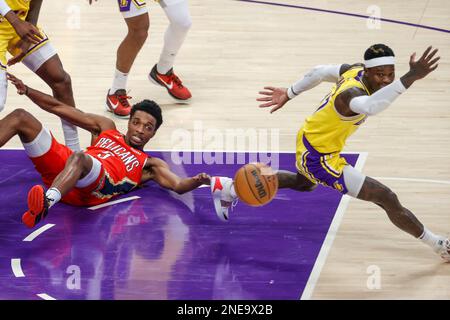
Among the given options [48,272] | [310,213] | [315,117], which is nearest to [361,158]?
[310,213]

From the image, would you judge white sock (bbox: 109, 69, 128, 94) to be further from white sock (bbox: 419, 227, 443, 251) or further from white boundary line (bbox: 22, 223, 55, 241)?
white sock (bbox: 419, 227, 443, 251)

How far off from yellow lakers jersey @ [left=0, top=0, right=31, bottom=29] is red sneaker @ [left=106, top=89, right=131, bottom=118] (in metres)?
2.05

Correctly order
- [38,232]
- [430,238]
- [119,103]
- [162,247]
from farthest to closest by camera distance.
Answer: [119,103] → [38,232] → [162,247] → [430,238]

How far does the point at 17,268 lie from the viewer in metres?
6.83

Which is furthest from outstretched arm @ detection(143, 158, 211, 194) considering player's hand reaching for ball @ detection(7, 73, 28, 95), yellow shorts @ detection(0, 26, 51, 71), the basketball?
yellow shorts @ detection(0, 26, 51, 71)

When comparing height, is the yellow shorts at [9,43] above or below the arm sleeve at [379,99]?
below

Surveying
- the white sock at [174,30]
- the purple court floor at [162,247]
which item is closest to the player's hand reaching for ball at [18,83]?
the purple court floor at [162,247]

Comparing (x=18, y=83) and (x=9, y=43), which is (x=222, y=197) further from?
(x=9, y=43)

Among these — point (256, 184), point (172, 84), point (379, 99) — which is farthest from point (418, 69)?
point (172, 84)

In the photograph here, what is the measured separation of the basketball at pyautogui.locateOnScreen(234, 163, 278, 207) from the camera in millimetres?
7104

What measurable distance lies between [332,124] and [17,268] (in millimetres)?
2555

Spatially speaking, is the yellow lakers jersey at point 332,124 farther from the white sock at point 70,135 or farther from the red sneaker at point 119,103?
the red sneaker at point 119,103

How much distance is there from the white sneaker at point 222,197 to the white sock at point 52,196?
124 centimetres

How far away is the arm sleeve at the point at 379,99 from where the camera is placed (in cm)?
638
